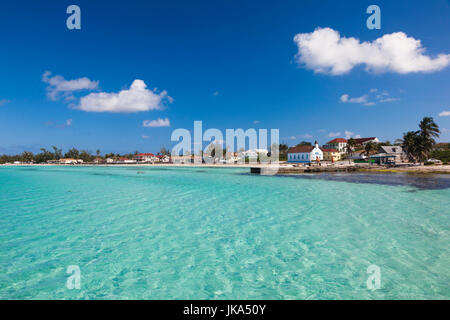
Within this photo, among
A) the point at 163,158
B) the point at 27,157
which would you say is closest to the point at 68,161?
the point at 27,157

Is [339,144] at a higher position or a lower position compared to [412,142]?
higher

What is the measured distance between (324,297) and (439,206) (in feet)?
42.5

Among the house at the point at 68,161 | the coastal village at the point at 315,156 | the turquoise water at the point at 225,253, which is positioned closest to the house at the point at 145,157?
the coastal village at the point at 315,156

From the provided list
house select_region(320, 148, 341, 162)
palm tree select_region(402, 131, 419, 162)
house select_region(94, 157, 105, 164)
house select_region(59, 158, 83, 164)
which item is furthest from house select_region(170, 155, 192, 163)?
palm tree select_region(402, 131, 419, 162)

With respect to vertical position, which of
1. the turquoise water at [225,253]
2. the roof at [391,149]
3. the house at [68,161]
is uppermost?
the roof at [391,149]

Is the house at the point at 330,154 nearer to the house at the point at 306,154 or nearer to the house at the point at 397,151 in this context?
the house at the point at 306,154

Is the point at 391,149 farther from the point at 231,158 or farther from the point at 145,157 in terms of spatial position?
the point at 145,157

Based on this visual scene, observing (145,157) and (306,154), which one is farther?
(145,157)

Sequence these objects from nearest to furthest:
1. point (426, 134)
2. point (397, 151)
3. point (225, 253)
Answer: point (225, 253), point (426, 134), point (397, 151)

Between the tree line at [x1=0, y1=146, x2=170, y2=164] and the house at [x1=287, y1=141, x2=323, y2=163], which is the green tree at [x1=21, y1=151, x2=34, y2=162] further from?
the house at [x1=287, y1=141, x2=323, y2=163]

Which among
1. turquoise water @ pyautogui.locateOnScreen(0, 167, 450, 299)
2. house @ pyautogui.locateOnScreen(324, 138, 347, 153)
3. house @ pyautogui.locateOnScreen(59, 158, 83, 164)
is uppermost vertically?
house @ pyautogui.locateOnScreen(324, 138, 347, 153)

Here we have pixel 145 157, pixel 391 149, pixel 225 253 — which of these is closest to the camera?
pixel 225 253

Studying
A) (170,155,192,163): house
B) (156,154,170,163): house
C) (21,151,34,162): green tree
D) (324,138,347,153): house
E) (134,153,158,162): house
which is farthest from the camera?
(21,151,34,162): green tree
